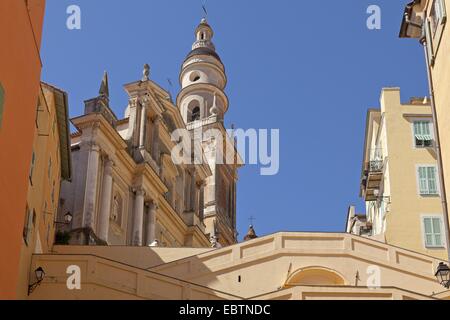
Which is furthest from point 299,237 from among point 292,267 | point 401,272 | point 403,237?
point 403,237

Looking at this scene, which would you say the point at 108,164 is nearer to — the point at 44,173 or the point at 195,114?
the point at 44,173

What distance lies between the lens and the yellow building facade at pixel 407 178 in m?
37.7

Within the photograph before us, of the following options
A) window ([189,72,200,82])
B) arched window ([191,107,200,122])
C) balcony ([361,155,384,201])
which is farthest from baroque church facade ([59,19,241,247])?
balcony ([361,155,384,201])

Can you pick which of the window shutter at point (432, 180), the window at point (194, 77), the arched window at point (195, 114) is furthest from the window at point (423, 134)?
the window at point (194, 77)

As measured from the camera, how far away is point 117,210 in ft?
150

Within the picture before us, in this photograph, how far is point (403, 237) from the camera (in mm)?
37812

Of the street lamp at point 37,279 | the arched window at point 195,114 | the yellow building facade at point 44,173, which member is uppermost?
the arched window at point 195,114

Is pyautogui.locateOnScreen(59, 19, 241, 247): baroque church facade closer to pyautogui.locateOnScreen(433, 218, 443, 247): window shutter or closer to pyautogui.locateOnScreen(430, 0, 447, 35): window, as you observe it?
pyautogui.locateOnScreen(433, 218, 443, 247): window shutter

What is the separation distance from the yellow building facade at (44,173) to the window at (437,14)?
11837 mm

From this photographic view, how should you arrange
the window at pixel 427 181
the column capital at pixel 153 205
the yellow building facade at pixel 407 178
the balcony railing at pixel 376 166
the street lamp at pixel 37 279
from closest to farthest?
the street lamp at pixel 37 279 < the yellow building facade at pixel 407 178 < the window at pixel 427 181 < the balcony railing at pixel 376 166 < the column capital at pixel 153 205

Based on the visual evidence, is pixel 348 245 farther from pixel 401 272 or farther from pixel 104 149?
pixel 104 149

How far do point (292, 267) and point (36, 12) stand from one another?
14817mm

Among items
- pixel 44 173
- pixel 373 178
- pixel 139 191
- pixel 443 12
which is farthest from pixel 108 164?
pixel 443 12

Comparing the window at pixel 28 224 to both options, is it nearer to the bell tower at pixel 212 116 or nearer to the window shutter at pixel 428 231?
the window shutter at pixel 428 231
